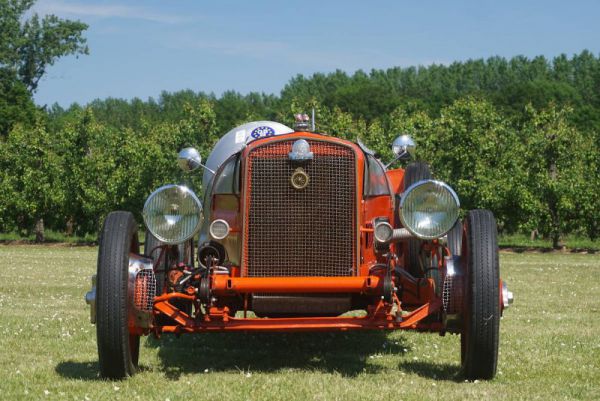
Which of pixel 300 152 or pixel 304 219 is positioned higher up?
pixel 300 152

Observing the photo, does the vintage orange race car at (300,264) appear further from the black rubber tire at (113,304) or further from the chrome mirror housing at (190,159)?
the chrome mirror housing at (190,159)

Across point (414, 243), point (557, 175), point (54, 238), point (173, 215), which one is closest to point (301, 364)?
point (414, 243)

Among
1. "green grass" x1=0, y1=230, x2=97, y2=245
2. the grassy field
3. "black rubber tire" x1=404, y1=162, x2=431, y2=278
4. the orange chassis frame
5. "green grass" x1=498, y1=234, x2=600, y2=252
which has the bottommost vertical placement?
"green grass" x1=0, y1=230, x2=97, y2=245

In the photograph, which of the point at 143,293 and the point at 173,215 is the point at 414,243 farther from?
the point at 143,293

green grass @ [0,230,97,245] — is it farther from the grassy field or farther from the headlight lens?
the headlight lens

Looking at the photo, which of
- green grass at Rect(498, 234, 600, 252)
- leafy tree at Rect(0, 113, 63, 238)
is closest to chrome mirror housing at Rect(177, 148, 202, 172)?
green grass at Rect(498, 234, 600, 252)

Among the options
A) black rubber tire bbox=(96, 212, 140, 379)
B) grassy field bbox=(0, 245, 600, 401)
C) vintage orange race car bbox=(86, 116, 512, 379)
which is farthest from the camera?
vintage orange race car bbox=(86, 116, 512, 379)

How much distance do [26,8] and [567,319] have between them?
5925cm

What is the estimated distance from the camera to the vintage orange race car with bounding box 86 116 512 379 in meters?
5.84

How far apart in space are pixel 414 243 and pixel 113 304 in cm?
278

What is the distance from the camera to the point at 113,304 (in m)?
5.75

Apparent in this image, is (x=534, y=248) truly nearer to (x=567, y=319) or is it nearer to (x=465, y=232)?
(x=567, y=319)

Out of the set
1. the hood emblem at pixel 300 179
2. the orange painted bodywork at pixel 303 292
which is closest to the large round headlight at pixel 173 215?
the orange painted bodywork at pixel 303 292

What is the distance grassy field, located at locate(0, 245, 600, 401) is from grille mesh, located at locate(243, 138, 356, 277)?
2.51 ft
